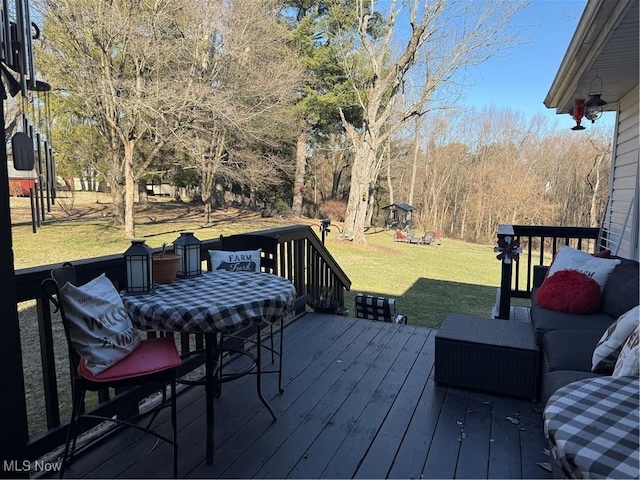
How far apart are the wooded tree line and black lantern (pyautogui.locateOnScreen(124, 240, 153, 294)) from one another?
28.3 feet

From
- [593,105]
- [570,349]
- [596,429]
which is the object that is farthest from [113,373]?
[593,105]

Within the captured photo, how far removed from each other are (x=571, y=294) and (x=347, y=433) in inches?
76.9

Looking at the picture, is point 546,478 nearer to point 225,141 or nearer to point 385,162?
point 225,141

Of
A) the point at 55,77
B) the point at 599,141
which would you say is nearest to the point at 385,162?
Result: the point at 599,141

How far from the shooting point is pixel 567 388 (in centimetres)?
131

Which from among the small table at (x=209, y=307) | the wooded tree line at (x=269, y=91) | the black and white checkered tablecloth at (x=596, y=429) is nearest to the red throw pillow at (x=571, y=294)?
the black and white checkered tablecloth at (x=596, y=429)

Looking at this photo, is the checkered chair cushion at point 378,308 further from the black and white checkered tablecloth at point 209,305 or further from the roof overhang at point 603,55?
the roof overhang at point 603,55

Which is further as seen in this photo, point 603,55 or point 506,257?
point 506,257

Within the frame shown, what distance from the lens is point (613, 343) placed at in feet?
6.02

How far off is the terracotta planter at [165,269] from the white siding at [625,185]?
4077 millimetres

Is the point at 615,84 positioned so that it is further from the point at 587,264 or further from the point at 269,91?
the point at 269,91

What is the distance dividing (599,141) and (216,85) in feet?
52.0

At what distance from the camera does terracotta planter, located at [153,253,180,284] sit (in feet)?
6.92

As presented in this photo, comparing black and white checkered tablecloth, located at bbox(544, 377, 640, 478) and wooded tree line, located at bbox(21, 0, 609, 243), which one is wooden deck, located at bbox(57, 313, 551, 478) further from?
wooded tree line, located at bbox(21, 0, 609, 243)
